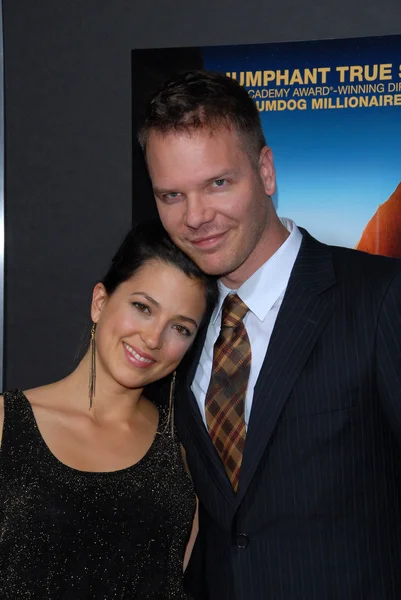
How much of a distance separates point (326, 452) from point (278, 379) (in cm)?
17

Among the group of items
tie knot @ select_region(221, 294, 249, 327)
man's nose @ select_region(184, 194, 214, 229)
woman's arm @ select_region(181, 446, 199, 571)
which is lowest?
woman's arm @ select_region(181, 446, 199, 571)

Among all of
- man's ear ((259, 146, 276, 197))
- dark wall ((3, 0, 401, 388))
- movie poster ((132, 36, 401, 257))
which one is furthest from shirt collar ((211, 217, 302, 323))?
dark wall ((3, 0, 401, 388))

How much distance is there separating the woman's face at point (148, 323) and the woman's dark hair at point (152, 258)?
0.01 metres

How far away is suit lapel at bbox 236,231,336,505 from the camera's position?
1.59 m

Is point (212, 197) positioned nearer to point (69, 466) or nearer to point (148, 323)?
point (148, 323)

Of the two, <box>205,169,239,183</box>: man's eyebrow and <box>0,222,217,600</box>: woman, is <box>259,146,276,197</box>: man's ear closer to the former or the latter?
<box>205,169,239,183</box>: man's eyebrow

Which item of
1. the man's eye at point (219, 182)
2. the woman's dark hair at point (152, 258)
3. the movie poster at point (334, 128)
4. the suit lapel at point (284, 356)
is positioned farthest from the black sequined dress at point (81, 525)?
the movie poster at point (334, 128)

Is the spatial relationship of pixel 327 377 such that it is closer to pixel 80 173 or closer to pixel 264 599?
pixel 264 599

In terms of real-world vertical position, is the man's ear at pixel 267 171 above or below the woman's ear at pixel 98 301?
above

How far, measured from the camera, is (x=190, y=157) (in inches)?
64.6

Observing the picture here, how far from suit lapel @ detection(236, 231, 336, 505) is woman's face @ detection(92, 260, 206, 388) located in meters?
0.24

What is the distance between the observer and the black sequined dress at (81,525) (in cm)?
157

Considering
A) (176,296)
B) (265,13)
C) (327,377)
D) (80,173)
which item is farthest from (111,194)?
(327,377)

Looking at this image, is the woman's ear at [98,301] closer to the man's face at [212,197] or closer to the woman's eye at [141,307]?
the woman's eye at [141,307]
